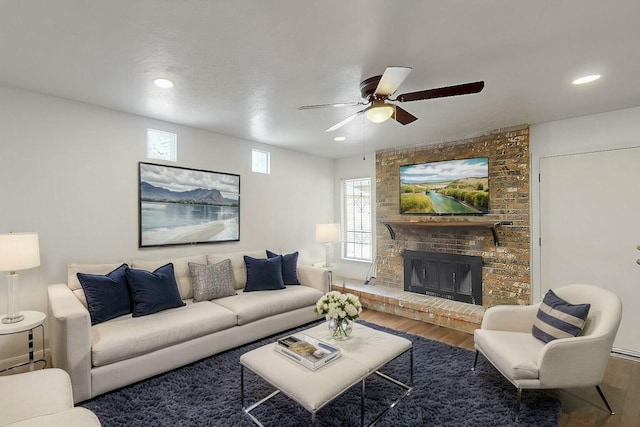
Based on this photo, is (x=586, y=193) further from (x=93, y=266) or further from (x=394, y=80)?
(x=93, y=266)

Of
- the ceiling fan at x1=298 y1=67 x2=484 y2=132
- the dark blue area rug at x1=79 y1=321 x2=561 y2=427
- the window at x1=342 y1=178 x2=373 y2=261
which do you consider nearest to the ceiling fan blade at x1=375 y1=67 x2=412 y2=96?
the ceiling fan at x1=298 y1=67 x2=484 y2=132

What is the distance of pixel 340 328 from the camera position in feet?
8.07

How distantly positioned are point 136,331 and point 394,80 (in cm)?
272

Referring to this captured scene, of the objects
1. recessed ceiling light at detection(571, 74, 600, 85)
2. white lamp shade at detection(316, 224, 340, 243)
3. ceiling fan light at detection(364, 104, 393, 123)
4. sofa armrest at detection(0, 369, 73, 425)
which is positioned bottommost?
sofa armrest at detection(0, 369, 73, 425)

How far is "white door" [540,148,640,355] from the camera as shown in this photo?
312 cm

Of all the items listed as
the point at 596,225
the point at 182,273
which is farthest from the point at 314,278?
the point at 596,225

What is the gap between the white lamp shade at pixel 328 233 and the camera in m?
4.74

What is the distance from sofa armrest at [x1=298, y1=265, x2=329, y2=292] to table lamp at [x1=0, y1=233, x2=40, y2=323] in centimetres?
272

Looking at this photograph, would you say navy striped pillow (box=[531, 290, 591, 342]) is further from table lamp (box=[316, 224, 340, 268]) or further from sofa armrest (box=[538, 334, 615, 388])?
table lamp (box=[316, 224, 340, 268])

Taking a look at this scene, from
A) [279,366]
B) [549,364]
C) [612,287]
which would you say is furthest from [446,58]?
[612,287]

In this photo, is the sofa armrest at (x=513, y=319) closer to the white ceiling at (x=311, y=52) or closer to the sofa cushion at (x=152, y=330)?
the white ceiling at (x=311, y=52)

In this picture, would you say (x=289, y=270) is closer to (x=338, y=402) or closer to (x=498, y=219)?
(x=338, y=402)

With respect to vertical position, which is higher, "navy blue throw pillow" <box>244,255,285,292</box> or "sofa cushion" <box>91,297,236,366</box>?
"navy blue throw pillow" <box>244,255,285,292</box>

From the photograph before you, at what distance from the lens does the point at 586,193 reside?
3.37 m
